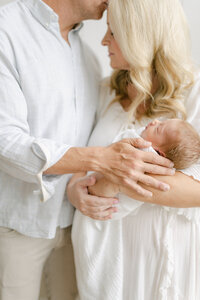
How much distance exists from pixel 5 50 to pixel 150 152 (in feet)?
2.10

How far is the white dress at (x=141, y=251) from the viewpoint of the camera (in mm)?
1251

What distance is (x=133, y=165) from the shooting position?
113 cm

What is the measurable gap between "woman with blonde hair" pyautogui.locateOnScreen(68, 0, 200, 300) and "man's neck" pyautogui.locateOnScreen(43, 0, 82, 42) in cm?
17

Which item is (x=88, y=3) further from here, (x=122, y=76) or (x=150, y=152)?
(x=150, y=152)

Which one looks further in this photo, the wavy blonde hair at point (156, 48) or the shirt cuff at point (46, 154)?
the wavy blonde hair at point (156, 48)

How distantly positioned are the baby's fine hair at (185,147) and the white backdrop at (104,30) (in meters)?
0.86

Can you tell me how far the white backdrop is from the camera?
1811mm

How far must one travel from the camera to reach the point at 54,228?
142 centimetres

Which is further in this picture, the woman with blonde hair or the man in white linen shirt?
the woman with blonde hair

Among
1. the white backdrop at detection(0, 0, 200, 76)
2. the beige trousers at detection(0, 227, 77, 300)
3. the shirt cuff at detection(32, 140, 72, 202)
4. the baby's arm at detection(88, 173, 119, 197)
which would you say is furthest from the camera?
the white backdrop at detection(0, 0, 200, 76)

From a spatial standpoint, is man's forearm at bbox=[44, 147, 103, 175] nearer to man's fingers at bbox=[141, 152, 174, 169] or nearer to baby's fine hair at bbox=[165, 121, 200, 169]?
man's fingers at bbox=[141, 152, 174, 169]

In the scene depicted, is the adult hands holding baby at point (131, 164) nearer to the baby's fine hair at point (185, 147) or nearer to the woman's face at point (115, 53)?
the baby's fine hair at point (185, 147)

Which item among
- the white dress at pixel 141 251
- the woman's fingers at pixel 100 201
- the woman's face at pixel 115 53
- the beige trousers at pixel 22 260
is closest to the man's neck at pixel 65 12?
the woman's face at pixel 115 53

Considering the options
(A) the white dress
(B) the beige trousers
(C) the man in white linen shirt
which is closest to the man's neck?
(C) the man in white linen shirt
